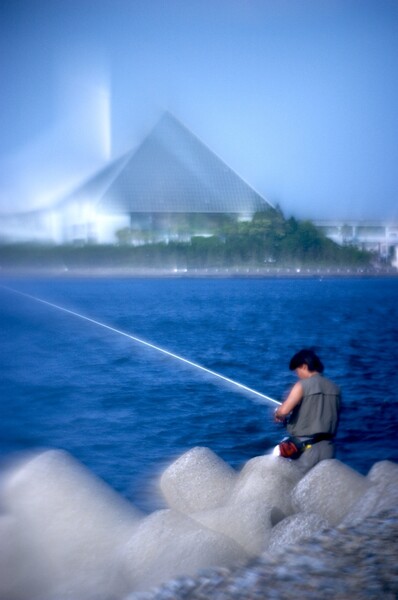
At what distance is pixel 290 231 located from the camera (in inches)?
1427

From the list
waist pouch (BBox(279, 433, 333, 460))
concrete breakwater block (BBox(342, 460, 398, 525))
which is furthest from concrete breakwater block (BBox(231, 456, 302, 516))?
concrete breakwater block (BBox(342, 460, 398, 525))

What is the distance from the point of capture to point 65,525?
4.61 metres

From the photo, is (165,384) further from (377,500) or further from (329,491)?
(377,500)

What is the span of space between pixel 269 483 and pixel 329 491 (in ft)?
1.37

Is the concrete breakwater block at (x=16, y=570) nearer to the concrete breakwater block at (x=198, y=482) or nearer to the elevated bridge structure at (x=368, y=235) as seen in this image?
the concrete breakwater block at (x=198, y=482)

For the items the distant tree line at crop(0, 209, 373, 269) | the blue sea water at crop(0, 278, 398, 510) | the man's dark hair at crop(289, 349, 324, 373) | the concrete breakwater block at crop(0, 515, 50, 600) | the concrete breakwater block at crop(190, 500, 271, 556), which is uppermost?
the distant tree line at crop(0, 209, 373, 269)

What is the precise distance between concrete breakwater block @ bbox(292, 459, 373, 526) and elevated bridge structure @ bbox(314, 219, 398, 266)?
21.1 metres

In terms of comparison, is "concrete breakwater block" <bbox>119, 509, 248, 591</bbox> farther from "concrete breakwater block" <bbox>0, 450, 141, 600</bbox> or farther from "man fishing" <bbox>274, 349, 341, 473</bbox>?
"man fishing" <bbox>274, 349, 341, 473</bbox>

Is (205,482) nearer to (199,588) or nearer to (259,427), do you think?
(199,588)

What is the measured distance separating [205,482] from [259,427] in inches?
287

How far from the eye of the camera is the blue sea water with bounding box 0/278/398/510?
35.2 ft

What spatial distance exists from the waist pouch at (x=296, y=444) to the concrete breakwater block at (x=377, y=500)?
2.40 ft

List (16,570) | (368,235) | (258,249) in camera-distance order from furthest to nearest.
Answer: (258,249) < (368,235) < (16,570)

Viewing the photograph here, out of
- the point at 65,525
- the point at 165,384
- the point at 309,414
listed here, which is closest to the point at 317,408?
the point at 309,414
